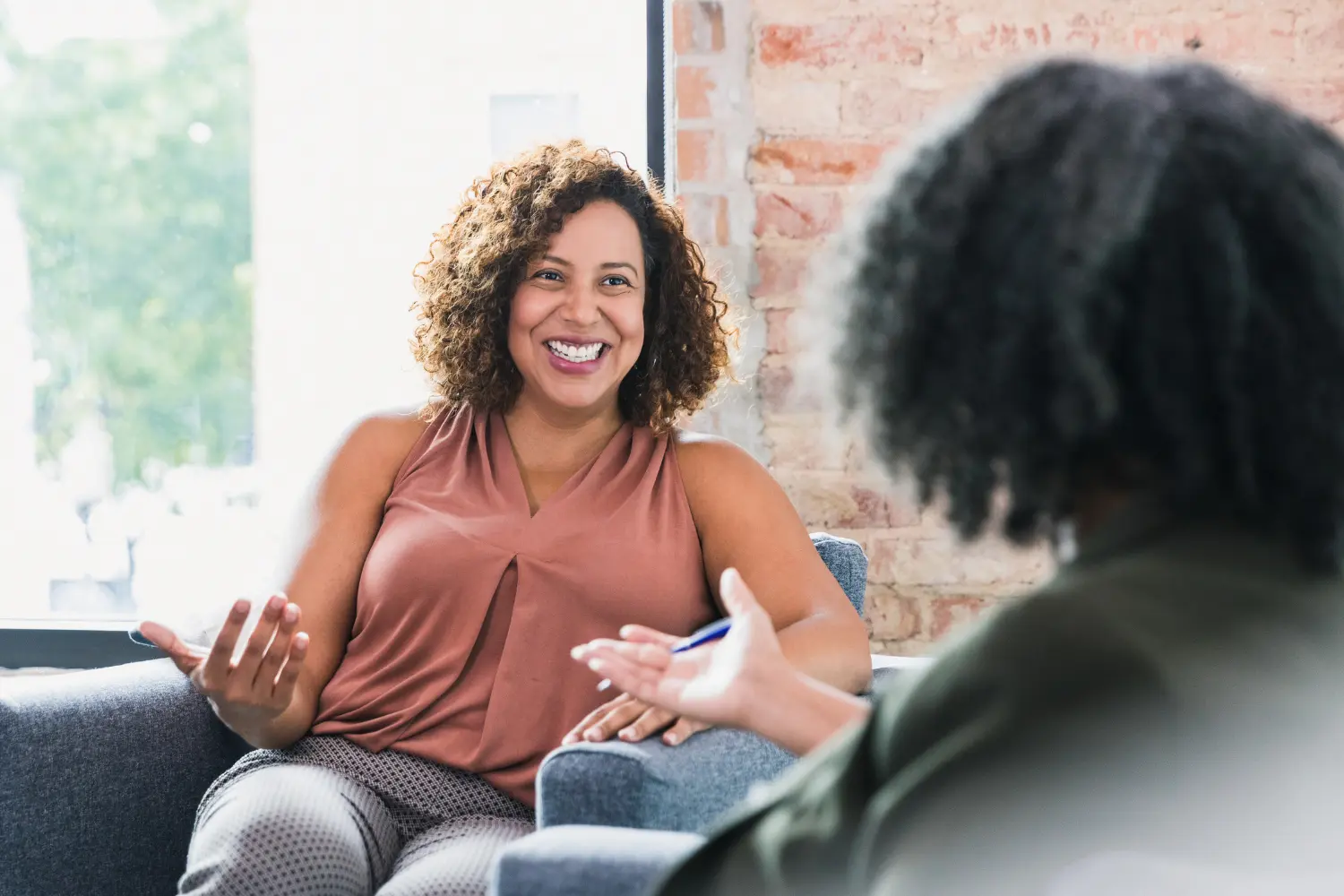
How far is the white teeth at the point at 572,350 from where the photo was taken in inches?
69.7

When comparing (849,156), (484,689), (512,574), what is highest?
(849,156)

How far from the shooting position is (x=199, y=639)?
6.00 feet

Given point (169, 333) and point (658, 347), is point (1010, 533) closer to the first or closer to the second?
point (658, 347)

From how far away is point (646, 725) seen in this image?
4.31 feet

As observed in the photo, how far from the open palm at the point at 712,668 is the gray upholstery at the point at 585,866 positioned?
99 millimetres

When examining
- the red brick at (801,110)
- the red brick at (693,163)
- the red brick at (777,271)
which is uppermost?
the red brick at (801,110)

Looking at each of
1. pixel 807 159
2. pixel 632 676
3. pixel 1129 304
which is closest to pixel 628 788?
pixel 632 676

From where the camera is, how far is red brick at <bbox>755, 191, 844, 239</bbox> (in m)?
2.12

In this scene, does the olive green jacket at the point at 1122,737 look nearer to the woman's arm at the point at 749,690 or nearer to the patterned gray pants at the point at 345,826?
the woman's arm at the point at 749,690

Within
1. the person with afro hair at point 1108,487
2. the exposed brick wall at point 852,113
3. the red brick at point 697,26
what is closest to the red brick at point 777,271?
the exposed brick wall at point 852,113

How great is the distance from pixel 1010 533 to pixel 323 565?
1179mm

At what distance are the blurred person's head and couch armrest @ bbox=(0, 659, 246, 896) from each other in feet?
3.80

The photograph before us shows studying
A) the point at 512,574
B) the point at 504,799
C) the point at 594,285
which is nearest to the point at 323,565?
the point at 512,574

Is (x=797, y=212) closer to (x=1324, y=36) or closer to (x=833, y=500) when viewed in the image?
(x=833, y=500)
